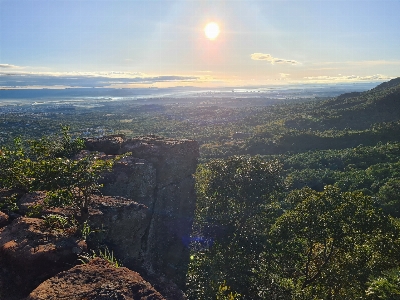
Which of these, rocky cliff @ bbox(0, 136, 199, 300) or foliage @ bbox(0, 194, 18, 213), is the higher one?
foliage @ bbox(0, 194, 18, 213)

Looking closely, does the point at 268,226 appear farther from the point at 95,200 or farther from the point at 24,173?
the point at 24,173

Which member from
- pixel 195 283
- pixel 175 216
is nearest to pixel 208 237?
pixel 175 216

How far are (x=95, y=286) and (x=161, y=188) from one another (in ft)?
43.2

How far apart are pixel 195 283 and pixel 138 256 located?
419 cm

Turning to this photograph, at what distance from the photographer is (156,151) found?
888 inches

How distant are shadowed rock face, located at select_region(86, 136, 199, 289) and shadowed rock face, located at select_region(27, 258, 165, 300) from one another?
6281mm

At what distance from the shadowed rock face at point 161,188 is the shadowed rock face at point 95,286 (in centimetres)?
628

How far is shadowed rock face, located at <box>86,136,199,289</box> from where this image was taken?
17469 mm

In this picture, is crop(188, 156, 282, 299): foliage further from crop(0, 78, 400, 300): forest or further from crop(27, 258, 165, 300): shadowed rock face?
crop(27, 258, 165, 300): shadowed rock face

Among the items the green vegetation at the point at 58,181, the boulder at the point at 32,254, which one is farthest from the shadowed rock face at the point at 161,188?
the boulder at the point at 32,254

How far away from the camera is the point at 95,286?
7.73 m

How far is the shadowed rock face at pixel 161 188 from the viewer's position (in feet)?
57.3

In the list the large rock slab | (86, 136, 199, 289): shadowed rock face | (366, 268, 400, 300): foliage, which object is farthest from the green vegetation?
(366, 268, 400, 300): foliage

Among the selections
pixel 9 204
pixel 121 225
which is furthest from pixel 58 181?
pixel 121 225
